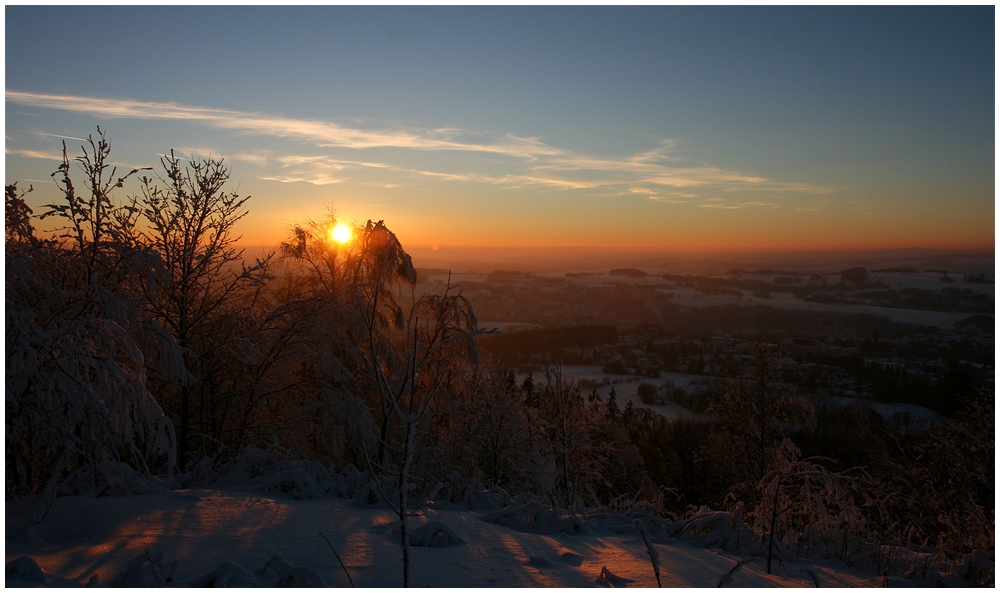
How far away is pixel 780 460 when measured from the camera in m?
12.9

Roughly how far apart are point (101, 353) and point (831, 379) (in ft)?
130

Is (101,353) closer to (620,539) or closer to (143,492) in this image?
(143,492)

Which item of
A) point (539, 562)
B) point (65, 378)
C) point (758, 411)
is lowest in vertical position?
point (758, 411)

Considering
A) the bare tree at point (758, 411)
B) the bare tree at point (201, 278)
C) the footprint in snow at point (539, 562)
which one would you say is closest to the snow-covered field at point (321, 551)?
the footprint in snow at point (539, 562)

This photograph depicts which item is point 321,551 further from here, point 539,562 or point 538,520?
point 538,520

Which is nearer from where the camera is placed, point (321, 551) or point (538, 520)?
point (321, 551)

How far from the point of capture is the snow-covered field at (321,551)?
11.7 feet

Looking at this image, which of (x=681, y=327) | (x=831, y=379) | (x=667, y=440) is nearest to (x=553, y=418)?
(x=667, y=440)

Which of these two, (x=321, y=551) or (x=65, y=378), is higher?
(x=65, y=378)

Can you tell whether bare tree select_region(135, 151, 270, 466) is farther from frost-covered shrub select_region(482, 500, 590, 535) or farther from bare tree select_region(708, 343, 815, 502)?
bare tree select_region(708, 343, 815, 502)

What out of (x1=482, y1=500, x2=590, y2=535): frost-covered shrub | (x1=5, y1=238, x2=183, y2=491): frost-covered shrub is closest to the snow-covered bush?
(x1=5, y1=238, x2=183, y2=491): frost-covered shrub

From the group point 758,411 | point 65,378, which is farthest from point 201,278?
point 758,411

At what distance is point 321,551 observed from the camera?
13.5 feet

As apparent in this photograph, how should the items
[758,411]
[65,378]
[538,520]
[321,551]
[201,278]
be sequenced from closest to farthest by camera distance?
[321,551]
[65,378]
[538,520]
[201,278]
[758,411]
